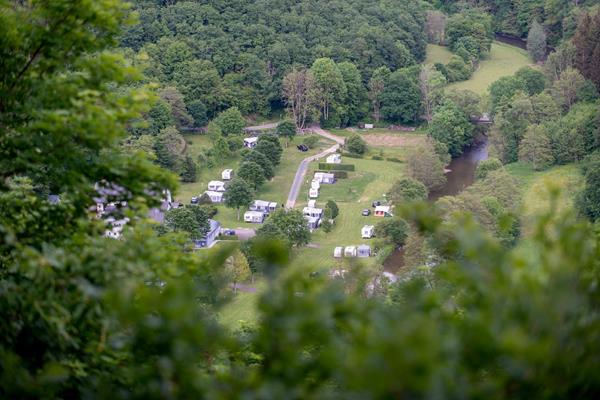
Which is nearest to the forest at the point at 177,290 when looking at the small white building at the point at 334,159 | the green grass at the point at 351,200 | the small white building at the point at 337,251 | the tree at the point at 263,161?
the small white building at the point at 337,251

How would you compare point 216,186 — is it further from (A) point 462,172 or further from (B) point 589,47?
(B) point 589,47

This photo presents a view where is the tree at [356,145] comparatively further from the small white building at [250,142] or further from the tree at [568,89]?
the tree at [568,89]

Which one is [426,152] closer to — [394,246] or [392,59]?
[394,246]

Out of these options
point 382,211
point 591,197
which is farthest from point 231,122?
point 591,197

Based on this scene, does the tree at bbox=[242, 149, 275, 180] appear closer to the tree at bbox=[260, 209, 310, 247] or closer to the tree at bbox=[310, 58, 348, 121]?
the tree at bbox=[260, 209, 310, 247]

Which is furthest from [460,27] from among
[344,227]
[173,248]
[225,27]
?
[173,248]

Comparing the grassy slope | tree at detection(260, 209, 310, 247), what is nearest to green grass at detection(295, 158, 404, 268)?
tree at detection(260, 209, 310, 247)
